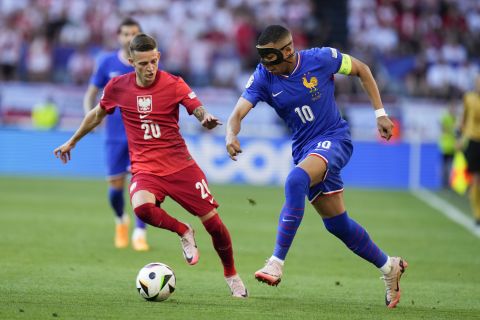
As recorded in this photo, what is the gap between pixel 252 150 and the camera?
77.5ft

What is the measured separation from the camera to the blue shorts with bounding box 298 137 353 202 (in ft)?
24.9

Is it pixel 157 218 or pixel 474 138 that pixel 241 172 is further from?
pixel 157 218

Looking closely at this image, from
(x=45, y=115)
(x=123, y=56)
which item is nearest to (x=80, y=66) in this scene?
(x=45, y=115)

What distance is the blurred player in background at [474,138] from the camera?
15.1 metres

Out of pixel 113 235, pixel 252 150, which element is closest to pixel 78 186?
pixel 252 150

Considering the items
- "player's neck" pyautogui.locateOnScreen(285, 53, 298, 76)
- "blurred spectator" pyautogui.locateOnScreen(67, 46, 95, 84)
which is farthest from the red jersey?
"blurred spectator" pyautogui.locateOnScreen(67, 46, 95, 84)

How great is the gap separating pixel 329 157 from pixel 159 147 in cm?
149

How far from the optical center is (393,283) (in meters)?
7.87

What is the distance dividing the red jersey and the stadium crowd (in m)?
17.9

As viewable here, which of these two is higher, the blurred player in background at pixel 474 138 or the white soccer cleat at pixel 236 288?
→ the white soccer cleat at pixel 236 288

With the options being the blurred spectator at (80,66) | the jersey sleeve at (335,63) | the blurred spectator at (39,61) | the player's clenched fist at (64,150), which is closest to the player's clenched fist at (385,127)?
the jersey sleeve at (335,63)

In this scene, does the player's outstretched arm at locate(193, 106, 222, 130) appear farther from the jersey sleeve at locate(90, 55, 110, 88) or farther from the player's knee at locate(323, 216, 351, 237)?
the jersey sleeve at locate(90, 55, 110, 88)

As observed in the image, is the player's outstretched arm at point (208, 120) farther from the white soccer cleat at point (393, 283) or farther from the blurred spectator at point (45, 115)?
the blurred spectator at point (45, 115)

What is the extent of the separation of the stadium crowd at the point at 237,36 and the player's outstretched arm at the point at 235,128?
1842 centimetres
